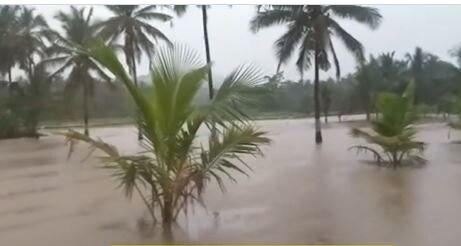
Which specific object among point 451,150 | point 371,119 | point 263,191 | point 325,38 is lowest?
point 263,191

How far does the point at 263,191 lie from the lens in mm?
2084

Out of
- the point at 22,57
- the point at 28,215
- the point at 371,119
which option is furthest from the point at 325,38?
the point at 28,215

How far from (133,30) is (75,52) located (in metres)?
0.24

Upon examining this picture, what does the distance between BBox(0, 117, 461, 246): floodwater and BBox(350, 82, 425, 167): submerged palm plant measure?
5 cm

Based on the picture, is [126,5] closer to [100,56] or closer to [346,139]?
[100,56]

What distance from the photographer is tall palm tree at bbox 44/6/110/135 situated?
6.62 ft

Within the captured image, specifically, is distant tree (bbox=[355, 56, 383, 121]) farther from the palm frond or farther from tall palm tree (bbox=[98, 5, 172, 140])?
tall palm tree (bbox=[98, 5, 172, 140])

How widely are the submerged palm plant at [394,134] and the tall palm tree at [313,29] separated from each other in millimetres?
235

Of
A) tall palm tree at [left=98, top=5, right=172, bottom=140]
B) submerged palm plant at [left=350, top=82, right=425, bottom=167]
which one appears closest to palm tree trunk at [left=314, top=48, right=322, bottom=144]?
submerged palm plant at [left=350, top=82, right=425, bottom=167]

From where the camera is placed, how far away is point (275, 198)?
81.7 inches

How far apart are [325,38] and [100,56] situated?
0.90m

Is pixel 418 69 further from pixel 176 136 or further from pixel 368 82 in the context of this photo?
pixel 176 136

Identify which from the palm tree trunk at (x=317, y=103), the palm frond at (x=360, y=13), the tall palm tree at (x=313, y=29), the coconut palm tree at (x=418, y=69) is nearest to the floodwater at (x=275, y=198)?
the palm tree trunk at (x=317, y=103)

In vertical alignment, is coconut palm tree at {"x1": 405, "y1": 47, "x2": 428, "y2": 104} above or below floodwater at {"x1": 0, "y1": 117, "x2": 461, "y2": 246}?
above
